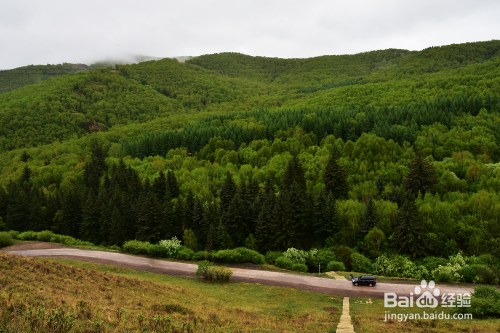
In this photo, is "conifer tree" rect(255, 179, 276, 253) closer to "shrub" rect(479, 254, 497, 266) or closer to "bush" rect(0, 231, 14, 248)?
"shrub" rect(479, 254, 497, 266)

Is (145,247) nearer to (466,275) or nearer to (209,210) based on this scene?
(209,210)

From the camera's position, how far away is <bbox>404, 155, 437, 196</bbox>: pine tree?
7031 centimetres

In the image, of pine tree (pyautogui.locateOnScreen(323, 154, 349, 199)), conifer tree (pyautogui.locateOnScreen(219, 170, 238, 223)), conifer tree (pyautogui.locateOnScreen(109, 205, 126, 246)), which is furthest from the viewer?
pine tree (pyautogui.locateOnScreen(323, 154, 349, 199))

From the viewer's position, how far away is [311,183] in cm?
8338

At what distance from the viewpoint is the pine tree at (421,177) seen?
7031cm

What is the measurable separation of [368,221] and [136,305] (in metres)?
48.8

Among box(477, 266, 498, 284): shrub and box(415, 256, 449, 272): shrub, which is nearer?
box(477, 266, 498, 284): shrub

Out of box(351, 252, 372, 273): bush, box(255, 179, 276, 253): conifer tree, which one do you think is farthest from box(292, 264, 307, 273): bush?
box(255, 179, 276, 253): conifer tree

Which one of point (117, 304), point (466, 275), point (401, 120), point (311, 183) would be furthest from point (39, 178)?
point (401, 120)

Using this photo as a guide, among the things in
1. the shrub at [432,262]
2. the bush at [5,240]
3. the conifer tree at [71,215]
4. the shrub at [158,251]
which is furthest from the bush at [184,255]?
the conifer tree at [71,215]

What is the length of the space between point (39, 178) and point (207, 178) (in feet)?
207

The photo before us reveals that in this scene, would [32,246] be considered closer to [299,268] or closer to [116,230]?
[116,230]

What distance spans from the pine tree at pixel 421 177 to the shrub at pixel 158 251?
190 feet

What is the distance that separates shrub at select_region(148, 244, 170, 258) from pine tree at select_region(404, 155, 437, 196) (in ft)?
190
